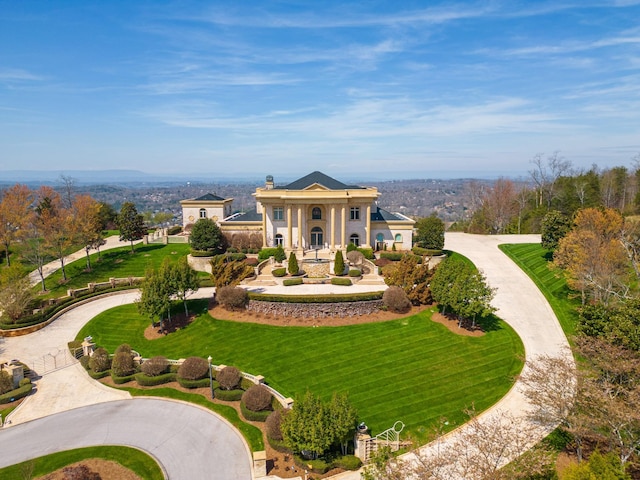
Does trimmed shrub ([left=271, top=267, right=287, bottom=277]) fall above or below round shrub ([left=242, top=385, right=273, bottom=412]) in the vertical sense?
above

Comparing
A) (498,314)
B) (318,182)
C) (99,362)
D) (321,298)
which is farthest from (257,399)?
(318,182)

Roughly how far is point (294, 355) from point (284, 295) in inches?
271

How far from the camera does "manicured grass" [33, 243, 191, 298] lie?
44.9 metres

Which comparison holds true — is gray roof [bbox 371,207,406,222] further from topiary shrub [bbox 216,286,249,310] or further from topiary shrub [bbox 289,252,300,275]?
topiary shrub [bbox 216,286,249,310]

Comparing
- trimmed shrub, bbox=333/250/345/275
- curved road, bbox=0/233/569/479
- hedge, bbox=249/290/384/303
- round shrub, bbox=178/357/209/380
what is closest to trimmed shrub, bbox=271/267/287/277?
curved road, bbox=0/233/569/479

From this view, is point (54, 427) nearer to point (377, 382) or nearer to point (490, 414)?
point (377, 382)

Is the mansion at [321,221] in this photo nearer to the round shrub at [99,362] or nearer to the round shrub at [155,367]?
the round shrub at [155,367]

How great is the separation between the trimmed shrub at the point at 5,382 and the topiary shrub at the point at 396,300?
89.3 ft

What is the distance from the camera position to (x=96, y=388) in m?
27.2

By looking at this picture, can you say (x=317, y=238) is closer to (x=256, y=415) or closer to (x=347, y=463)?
(x=256, y=415)

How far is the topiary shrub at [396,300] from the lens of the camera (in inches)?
1349

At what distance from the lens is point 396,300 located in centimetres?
3425

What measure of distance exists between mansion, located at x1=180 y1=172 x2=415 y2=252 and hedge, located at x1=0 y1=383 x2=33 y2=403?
1131 inches

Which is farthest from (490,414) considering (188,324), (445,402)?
(188,324)
